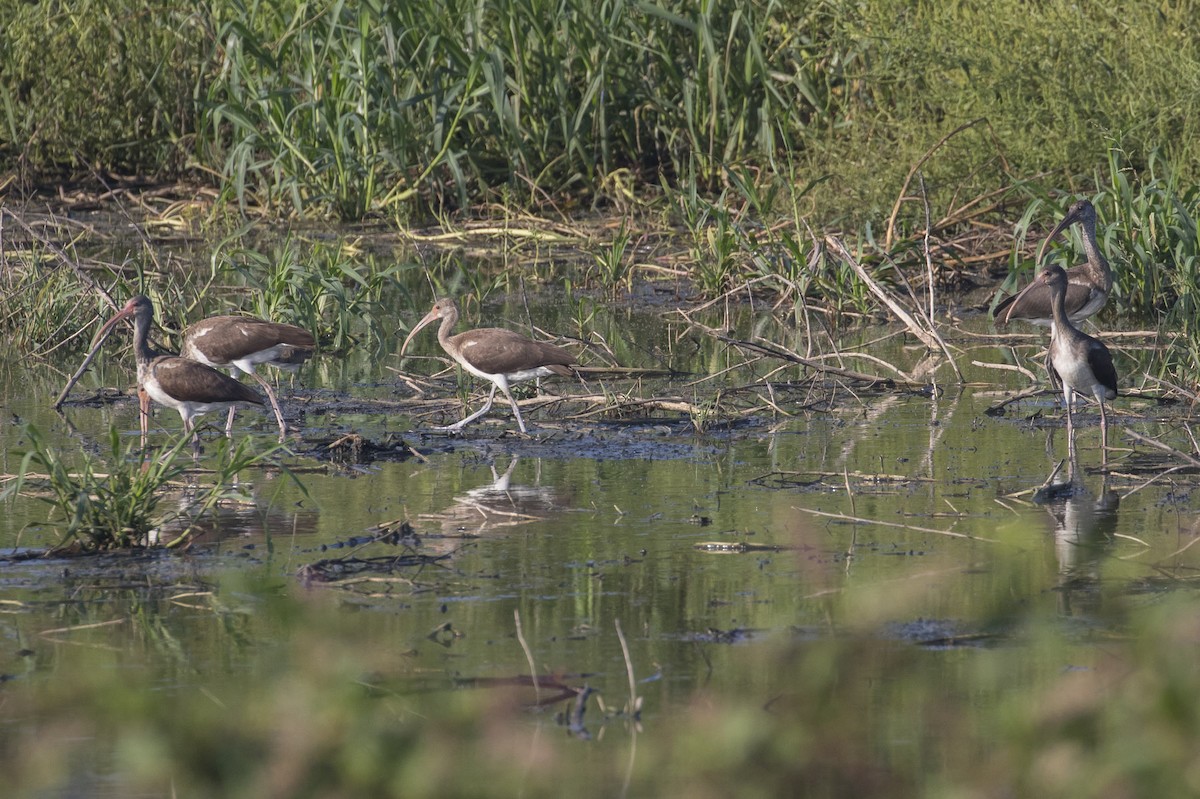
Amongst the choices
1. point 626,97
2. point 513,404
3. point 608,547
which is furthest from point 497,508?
point 626,97

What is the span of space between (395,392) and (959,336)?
3985mm

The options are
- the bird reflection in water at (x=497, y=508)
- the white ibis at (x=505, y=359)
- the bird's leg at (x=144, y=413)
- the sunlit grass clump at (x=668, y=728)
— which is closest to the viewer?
the sunlit grass clump at (x=668, y=728)

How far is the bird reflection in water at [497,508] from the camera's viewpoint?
739 cm

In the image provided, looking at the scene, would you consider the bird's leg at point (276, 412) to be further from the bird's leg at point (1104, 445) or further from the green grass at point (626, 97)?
the green grass at point (626, 97)

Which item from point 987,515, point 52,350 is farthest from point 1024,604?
point 52,350

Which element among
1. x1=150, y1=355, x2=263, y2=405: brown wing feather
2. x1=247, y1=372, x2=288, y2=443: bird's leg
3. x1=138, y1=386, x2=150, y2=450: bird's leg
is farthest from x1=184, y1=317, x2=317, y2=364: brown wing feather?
x1=150, y1=355, x2=263, y2=405: brown wing feather

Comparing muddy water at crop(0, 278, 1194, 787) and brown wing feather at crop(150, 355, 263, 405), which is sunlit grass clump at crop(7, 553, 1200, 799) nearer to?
muddy water at crop(0, 278, 1194, 787)

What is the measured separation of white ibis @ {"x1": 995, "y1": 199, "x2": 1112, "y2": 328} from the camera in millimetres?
10852

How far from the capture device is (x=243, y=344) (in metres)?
10.0

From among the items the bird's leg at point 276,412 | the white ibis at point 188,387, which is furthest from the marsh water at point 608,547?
the white ibis at point 188,387

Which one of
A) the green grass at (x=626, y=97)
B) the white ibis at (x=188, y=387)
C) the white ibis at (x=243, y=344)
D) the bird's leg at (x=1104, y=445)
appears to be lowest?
the bird's leg at (x=1104, y=445)

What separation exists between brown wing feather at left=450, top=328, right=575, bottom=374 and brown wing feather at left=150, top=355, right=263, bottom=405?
1.27 metres

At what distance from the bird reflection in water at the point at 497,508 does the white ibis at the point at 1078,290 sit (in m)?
3.69

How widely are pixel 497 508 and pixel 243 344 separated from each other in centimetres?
286
